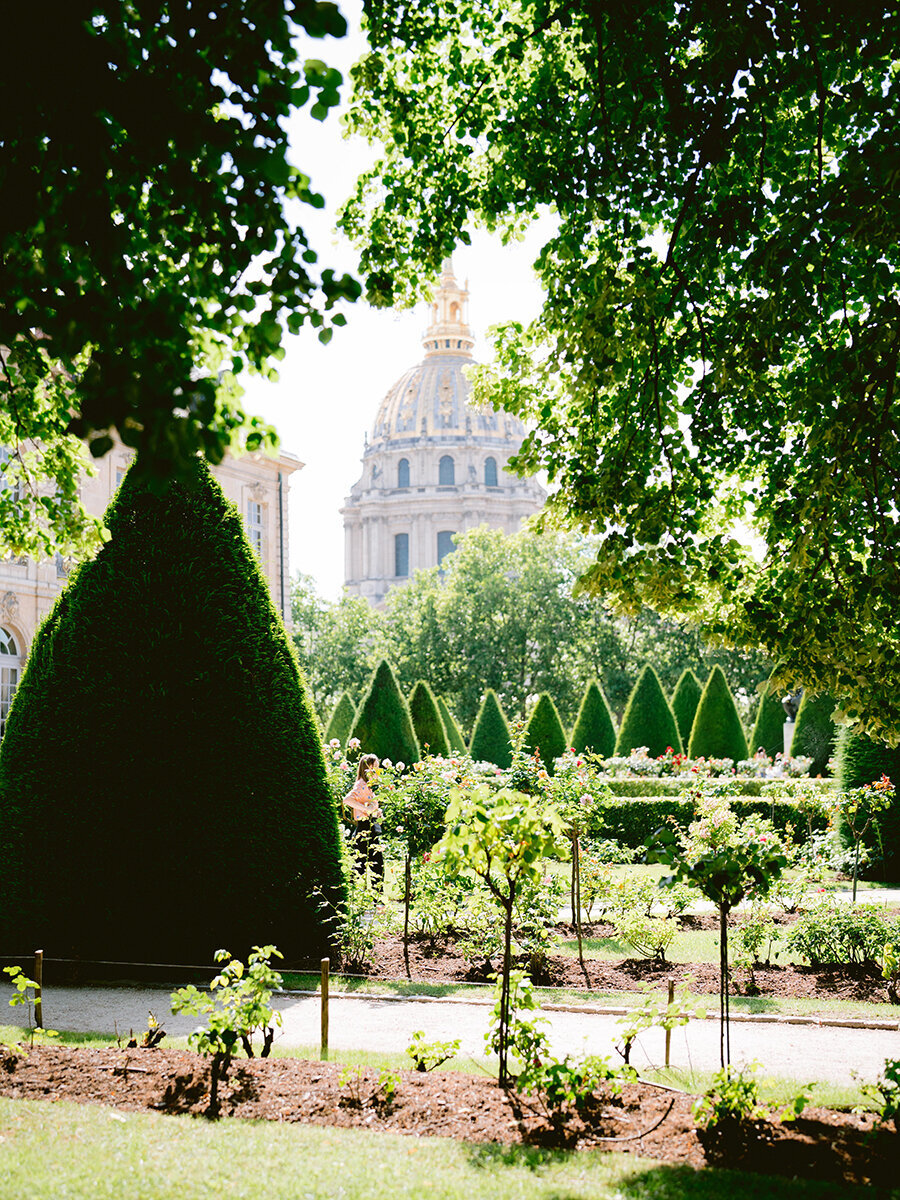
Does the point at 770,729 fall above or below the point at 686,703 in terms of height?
below

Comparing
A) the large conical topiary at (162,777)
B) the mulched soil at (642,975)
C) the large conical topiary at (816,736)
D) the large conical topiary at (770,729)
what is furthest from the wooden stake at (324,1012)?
the large conical topiary at (770,729)

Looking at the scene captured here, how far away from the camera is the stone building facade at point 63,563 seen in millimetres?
27656

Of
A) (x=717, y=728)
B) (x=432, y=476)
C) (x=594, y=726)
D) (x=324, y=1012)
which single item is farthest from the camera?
(x=432, y=476)

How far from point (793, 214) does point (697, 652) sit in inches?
1721

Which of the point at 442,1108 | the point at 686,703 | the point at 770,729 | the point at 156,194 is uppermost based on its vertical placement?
the point at 156,194

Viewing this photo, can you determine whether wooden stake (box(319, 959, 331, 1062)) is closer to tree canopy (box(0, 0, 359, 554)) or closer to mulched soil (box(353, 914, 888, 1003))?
mulched soil (box(353, 914, 888, 1003))

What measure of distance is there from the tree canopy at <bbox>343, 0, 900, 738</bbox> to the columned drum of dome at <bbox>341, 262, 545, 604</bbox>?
95105 millimetres

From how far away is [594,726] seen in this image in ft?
89.7

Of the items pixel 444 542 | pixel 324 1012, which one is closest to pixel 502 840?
pixel 324 1012

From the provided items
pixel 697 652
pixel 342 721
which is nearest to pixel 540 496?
pixel 697 652

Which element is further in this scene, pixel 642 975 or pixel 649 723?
pixel 649 723

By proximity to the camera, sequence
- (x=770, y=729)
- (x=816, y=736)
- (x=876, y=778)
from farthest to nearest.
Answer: (x=770, y=729)
(x=816, y=736)
(x=876, y=778)

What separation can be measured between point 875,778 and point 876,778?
24mm

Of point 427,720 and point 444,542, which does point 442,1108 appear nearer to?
point 427,720
